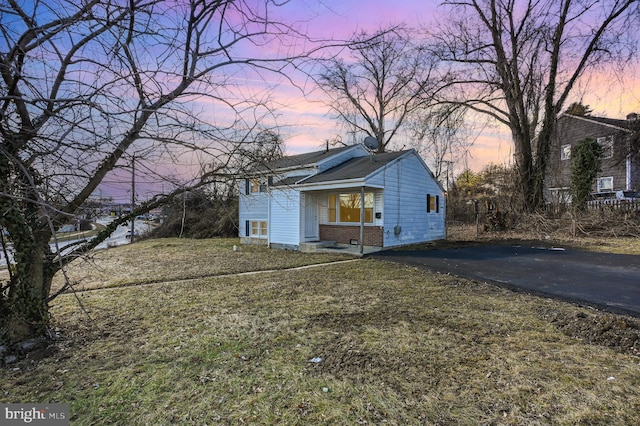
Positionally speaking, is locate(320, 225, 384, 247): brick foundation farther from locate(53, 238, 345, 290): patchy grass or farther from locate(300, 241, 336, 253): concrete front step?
locate(53, 238, 345, 290): patchy grass

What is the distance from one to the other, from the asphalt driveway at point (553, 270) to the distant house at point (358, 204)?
189cm

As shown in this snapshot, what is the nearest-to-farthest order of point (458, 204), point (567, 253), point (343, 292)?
point (343, 292), point (567, 253), point (458, 204)

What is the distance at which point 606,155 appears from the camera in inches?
826

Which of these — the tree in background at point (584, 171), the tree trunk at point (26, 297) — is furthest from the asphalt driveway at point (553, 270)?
the tree trunk at point (26, 297)

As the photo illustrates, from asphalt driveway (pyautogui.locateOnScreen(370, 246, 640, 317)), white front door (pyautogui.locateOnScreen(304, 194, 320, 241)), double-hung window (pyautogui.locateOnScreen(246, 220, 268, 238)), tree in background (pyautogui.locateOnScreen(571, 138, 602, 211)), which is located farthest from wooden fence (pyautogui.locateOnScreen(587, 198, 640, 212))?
double-hung window (pyautogui.locateOnScreen(246, 220, 268, 238))

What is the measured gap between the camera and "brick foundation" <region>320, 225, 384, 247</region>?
12807mm

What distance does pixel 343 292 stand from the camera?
6195mm

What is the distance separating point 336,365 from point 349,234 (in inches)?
422

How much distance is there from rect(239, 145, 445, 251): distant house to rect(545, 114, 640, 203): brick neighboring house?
807 centimetres

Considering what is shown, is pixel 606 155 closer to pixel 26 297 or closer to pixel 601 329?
pixel 601 329

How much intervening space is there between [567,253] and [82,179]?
12.6m

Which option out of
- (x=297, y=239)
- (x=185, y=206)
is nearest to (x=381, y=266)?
(x=297, y=239)

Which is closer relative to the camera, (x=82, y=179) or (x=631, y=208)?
(x=82, y=179)

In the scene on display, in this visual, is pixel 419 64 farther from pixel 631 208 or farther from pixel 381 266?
pixel 381 266
